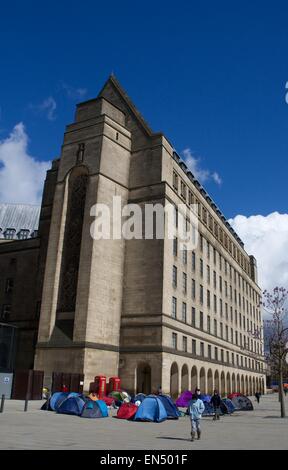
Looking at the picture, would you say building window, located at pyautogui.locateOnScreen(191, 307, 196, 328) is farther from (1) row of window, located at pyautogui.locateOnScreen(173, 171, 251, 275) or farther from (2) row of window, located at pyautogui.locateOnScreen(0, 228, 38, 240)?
(2) row of window, located at pyautogui.locateOnScreen(0, 228, 38, 240)

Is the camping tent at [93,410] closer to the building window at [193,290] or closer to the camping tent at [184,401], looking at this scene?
the camping tent at [184,401]

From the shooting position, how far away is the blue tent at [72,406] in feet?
86.0

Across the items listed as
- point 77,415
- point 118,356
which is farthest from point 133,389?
point 77,415

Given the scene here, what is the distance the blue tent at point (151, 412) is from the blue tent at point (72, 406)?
3.60 m

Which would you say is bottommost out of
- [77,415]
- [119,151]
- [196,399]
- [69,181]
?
[77,415]

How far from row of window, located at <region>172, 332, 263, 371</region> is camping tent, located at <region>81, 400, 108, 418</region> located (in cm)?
2032

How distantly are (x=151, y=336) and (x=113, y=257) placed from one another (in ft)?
29.9

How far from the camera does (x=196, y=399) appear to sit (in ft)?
57.8

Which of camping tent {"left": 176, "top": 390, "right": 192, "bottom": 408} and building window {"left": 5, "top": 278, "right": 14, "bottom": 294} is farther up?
building window {"left": 5, "top": 278, "right": 14, "bottom": 294}

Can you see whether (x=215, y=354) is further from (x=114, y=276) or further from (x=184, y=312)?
(x=114, y=276)

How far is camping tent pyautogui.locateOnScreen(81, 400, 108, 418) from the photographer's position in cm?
2553

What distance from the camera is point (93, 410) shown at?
84.1 ft

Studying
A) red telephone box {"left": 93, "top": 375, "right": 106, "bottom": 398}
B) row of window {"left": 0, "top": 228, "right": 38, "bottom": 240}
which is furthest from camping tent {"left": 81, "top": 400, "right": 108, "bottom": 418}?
row of window {"left": 0, "top": 228, "right": 38, "bottom": 240}
